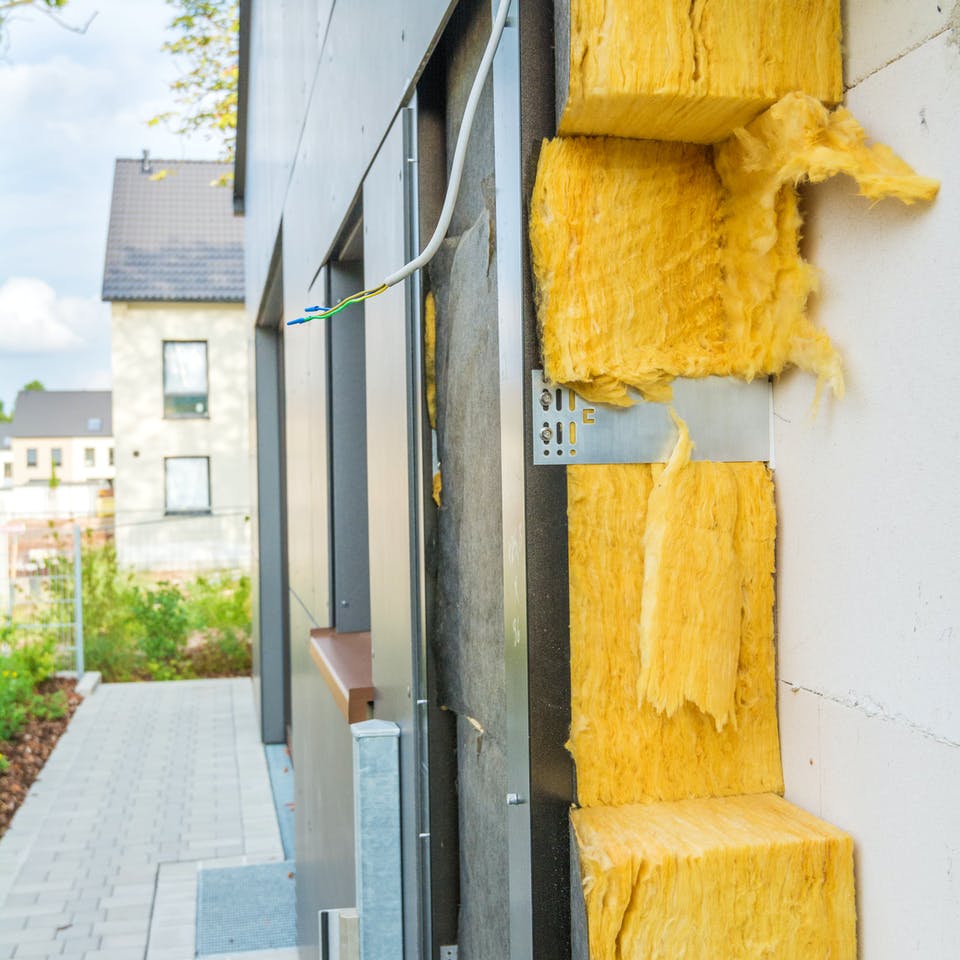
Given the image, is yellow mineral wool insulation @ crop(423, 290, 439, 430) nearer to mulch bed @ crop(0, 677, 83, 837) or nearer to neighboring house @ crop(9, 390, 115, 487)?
mulch bed @ crop(0, 677, 83, 837)

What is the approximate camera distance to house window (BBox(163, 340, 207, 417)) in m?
17.6

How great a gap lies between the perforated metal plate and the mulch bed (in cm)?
592

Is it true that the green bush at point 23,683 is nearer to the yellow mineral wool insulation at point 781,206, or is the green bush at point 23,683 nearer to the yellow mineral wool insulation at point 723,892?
the yellow mineral wool insulation at point 723,892

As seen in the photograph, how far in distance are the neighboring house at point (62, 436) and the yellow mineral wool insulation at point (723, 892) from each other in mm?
62697

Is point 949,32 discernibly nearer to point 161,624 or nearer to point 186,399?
point 161,624

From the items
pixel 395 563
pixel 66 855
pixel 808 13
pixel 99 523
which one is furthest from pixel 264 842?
pixel 99 523

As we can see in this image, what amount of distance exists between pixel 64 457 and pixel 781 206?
64.5 metres

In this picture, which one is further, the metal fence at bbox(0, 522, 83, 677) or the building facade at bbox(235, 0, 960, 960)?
the metal fence at bbox(0, 522, 83, 677)

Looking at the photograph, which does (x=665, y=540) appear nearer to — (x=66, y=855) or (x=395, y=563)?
(x=395, y=563)

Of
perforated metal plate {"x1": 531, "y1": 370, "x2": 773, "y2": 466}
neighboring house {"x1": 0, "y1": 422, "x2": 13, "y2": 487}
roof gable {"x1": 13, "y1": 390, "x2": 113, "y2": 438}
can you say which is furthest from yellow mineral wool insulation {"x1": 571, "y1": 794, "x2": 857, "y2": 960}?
neighboring house {"x1": 0, "y1": 422, "x2": 13, "y2": 487}

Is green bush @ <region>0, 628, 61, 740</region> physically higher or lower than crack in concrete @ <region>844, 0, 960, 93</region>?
lower

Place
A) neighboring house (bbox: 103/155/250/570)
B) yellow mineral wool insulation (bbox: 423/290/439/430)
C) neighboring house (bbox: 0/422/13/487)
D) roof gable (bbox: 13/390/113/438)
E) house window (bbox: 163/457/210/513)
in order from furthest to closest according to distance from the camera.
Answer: neighboring house (bbox: 0/422/13/487)
roof gable (bbox: 13/390/113/438)
house window (bbox: 163/457/210/513)
neighboring house (bbox: 103/155/250/570)
yellow mineral wool insulation (bbox: 423/290/439/430)

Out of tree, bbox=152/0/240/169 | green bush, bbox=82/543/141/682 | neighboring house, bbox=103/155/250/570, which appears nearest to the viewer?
green bush, bbox=82/543/141/682

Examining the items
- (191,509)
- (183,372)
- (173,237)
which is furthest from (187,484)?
(173,237)
